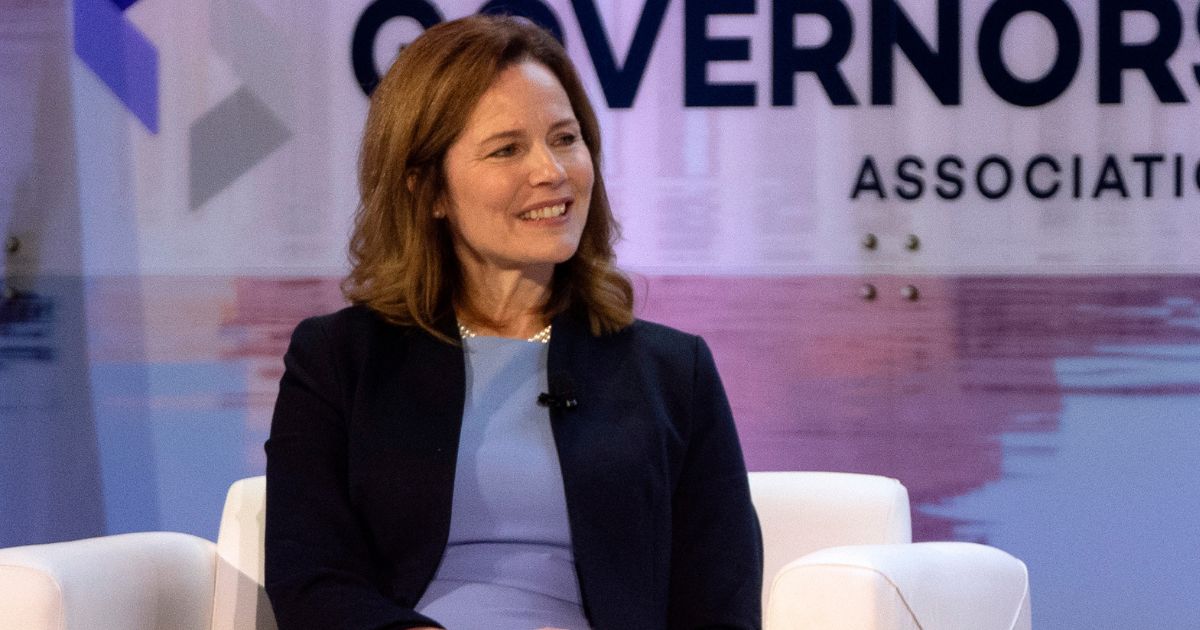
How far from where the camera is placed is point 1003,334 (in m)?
3.48

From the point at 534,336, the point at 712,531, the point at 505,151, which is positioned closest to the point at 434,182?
the point at 505,151

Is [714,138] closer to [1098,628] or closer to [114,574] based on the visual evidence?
[1098,628]

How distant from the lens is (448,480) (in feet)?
6.41

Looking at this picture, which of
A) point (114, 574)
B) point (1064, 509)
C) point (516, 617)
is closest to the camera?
point (516, 617)

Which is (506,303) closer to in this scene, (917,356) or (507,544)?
(507,544)

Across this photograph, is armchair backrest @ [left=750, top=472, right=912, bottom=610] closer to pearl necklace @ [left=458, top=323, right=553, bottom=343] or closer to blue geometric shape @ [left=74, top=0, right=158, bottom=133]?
pearl necklace @ [left=458, top=323, right=553, bottom=343]

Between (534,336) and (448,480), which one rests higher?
(534,336)

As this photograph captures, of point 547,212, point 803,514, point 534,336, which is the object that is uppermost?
point 547,212

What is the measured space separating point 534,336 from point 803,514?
66 centimetres


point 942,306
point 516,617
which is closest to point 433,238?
point 516,617

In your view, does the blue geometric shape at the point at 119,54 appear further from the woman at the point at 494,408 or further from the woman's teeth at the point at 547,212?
the woman's teeth at the point at 547,212

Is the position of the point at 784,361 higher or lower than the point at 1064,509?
higher

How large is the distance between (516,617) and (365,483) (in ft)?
0.86

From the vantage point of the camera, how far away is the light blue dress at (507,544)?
194 centimetres
